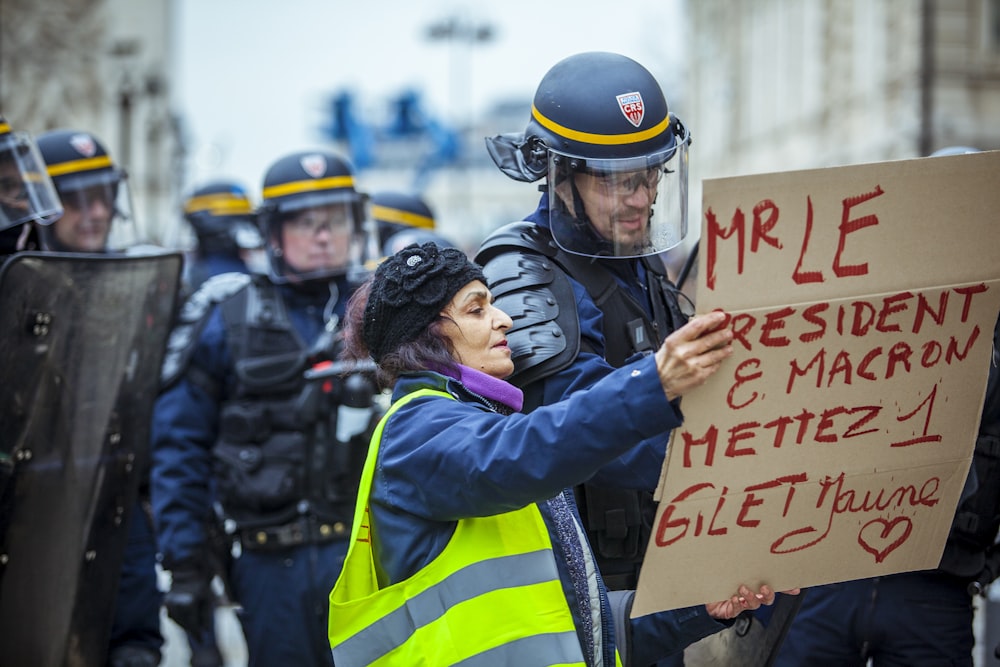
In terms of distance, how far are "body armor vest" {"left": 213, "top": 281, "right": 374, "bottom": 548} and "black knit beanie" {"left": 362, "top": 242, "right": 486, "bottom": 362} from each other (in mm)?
1856

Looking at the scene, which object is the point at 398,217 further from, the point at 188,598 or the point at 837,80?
the point at 837,80

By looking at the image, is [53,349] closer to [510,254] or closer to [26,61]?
[510,254]

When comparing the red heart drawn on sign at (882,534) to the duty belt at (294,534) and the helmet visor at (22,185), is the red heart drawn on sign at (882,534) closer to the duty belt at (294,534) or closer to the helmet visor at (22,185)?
the duty belt at (294,534)

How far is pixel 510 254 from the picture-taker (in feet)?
10.1

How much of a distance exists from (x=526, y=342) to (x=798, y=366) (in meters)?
0.74

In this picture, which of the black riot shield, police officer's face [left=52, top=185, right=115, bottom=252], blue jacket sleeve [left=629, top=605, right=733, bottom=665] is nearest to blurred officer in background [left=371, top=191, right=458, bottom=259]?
police officer's face [left=52, top=185, right=115, bottom=252]

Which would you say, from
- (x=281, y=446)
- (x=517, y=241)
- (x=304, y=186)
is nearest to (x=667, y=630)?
(x=517, y=241)

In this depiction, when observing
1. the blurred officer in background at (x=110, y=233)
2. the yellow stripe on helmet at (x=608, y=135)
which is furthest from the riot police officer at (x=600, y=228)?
the blurred officer in background at (x=110, y=233)

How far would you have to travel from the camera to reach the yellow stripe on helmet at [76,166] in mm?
5153

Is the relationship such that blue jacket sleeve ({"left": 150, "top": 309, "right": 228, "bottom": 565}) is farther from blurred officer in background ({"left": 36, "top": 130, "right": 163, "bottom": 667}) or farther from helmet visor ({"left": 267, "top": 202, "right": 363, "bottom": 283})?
helmet visor ({"left": 267, "top": 202, "right": 363, "bottom": 283})

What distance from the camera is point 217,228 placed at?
852 cm

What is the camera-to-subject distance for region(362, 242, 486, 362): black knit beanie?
101 inches

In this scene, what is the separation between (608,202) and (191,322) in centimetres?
205

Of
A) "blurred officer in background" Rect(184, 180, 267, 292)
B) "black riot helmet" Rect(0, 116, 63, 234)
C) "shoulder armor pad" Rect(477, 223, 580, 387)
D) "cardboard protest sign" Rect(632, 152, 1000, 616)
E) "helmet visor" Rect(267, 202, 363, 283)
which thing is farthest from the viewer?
"blurred officer in background" Rect(184, 180, 267, 292)
